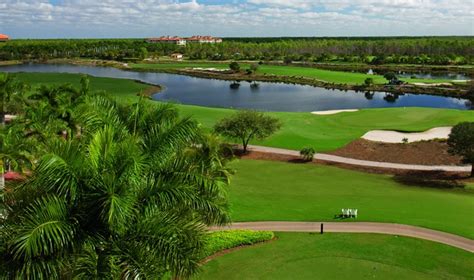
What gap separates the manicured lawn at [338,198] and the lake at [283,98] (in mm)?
56546

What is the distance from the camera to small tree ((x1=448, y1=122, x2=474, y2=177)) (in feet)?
143

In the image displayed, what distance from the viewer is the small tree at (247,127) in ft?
178

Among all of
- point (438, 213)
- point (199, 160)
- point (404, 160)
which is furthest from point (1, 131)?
point (404, 160)

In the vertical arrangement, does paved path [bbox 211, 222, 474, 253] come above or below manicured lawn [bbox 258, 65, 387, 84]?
below

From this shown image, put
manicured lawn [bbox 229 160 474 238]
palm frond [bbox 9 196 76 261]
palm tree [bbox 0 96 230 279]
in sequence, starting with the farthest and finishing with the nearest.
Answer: manicured lawn [bbox 229 160 474 238], palm tree [bbox 0 96 230 279], palm frond [bbox 9 196 76 261]

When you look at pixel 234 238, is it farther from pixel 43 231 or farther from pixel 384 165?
pixel 384 165

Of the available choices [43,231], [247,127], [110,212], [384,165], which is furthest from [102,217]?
[247,127]

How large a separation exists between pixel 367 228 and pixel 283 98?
90.6 meters

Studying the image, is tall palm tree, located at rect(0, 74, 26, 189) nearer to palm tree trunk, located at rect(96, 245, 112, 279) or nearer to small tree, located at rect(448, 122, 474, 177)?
palm tree trunk, located at rect(96, 245, 112, 279)

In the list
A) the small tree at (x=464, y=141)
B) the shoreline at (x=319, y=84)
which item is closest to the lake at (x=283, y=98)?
the shoreline at (x=319, y=84)

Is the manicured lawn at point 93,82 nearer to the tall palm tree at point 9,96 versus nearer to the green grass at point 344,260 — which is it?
the tall palm tree at point 9,96

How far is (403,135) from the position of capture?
209 feet

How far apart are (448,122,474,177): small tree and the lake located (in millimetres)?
55658

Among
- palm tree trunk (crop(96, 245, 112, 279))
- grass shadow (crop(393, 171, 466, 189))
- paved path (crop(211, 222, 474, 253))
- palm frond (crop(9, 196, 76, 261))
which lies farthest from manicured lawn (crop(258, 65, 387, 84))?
palm frond (crop(9, 196, 76, 261))
